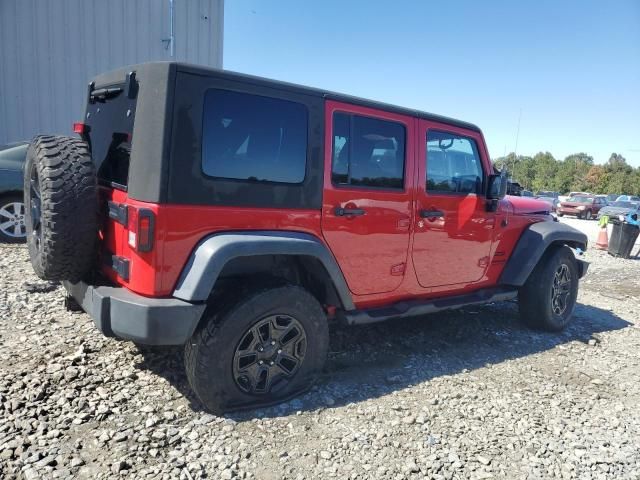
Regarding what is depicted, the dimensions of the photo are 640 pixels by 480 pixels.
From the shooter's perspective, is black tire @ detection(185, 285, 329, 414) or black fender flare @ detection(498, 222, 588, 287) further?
black fender flare @ detection(498, 222, 588, 287)

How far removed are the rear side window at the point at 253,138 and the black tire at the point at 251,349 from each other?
0.74 meters

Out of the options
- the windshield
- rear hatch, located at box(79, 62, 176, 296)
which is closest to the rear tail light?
rear hatch, located at box(79, 62, 176, 296)

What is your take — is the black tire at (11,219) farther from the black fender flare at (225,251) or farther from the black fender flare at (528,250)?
the black fender flare at (528,250)

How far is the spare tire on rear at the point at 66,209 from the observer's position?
2.52 metres

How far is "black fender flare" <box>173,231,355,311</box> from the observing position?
8.07 feet

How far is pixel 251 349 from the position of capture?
2820 millimetres

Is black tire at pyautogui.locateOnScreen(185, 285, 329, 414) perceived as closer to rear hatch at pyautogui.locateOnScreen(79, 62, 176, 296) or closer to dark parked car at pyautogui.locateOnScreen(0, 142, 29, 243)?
rear hatch at pyautogui.locateOnScreen(79, 62, 176, 296)

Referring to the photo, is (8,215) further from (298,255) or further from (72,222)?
(298,255)

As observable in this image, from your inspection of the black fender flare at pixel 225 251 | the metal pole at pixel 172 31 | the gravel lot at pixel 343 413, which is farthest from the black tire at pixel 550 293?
the metal pole at pixel 172 31

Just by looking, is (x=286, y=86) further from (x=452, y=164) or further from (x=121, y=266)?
(x=452, y=164)

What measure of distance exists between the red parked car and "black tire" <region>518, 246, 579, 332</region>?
973 inches

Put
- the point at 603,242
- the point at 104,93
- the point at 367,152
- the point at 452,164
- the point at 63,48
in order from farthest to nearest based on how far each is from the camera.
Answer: the point at 603,242 → the point at 63,48 → the point at 452,164 → the point at 367,152 → the point at 104,93

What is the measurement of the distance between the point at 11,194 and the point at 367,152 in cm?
556

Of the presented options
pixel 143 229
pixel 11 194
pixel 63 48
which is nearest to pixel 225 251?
pixel 143 229
